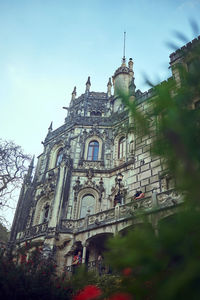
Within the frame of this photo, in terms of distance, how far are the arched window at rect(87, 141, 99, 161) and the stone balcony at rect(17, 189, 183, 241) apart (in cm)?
609

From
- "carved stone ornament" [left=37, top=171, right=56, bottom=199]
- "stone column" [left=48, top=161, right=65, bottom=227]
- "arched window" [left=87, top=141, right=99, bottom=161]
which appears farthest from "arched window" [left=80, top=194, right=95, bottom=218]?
"arched window" [left=87, top=141, right=99, bottom=161]

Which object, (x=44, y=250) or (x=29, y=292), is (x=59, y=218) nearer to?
(x=44, y=250)

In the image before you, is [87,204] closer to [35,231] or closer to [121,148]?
[35,231]

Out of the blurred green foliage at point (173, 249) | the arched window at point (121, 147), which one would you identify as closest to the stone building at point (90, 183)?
the arched window at point (121, 147)

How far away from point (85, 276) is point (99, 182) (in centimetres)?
1512

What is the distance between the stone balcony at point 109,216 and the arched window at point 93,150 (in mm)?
6085

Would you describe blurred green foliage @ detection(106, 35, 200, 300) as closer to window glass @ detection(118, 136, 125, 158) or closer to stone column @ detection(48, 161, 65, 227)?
stone column @ detection(48, 161, 65, 227)

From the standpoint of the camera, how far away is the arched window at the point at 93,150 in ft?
70.8

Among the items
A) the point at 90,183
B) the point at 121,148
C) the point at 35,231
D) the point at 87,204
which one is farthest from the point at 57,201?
the point at 121,148

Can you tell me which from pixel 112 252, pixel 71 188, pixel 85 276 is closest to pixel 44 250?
pixel 71 188

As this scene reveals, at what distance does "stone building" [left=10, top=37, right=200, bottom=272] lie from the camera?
585 inches

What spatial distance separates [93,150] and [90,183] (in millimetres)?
3402

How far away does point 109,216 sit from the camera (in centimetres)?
1497

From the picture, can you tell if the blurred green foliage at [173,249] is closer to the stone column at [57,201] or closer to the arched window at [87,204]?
the stone column at [57,201]
